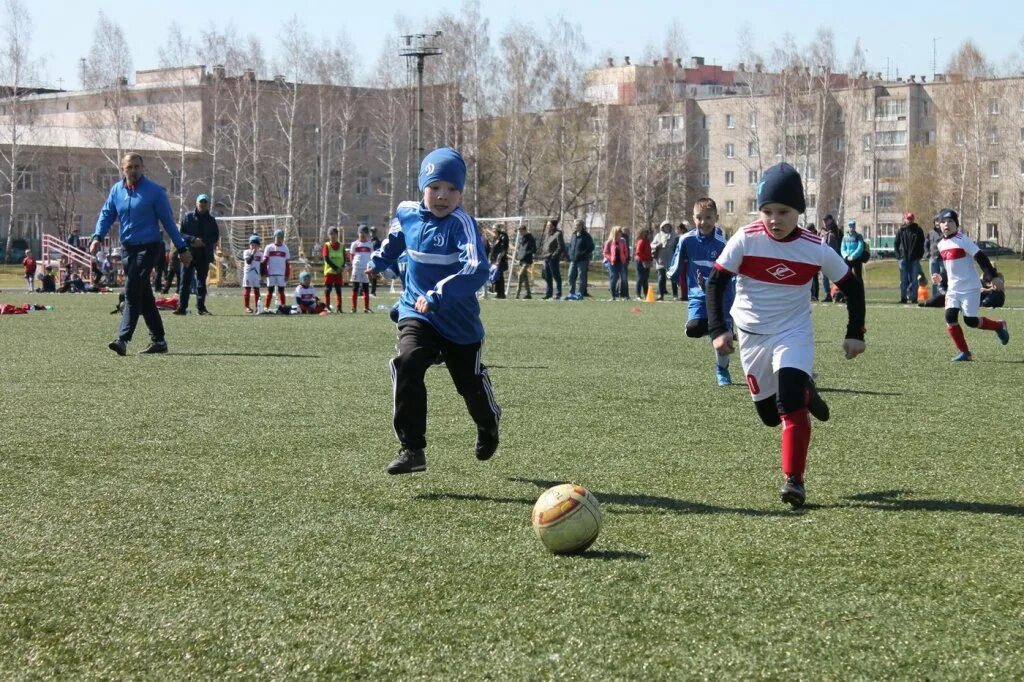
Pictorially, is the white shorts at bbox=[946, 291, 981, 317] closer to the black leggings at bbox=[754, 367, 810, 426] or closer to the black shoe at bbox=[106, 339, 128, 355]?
the black shoe at bbox=[106, 339, 128, 355]

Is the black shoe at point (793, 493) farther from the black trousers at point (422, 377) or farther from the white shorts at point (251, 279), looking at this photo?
the white shorts at point (251, 279)

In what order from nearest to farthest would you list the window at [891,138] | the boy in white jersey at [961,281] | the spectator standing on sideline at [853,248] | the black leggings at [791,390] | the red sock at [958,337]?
the black leggings at [791,390]
the red sock at [958,337]
the boy in white jersey at [961,281]
the spectator standing on sideline at [853,248]
the window at [891,138]

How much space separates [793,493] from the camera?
646 centimetres

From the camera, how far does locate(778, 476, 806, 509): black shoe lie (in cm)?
645

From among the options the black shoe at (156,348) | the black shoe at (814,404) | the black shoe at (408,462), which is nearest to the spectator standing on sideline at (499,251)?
the black shoe at (156,348)

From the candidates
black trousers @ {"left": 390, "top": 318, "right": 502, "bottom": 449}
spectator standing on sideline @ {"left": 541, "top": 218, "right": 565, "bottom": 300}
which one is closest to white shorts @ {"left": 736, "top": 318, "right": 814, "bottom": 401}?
black trousers @ {"left": 390, "top": 318, "right": 502, "bottom": 449}

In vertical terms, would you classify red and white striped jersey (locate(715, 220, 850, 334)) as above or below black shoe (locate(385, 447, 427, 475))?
above

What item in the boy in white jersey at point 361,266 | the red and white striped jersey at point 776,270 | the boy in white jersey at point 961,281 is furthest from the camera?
the boy in white jersey at point 361,266

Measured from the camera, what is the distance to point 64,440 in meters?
8.55

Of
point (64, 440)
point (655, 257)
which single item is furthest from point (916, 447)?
point (655, 257)

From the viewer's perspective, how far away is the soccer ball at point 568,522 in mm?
5402

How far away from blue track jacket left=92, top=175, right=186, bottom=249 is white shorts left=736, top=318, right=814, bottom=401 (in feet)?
29.4

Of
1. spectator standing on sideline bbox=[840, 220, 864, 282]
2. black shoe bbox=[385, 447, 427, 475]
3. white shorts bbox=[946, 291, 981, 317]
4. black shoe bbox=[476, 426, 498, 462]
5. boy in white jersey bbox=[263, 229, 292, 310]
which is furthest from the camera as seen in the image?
spectator standing on sideline bbox=[840, 220, 864, 282]

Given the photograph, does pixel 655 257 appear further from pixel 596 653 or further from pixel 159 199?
pixel 596 653
